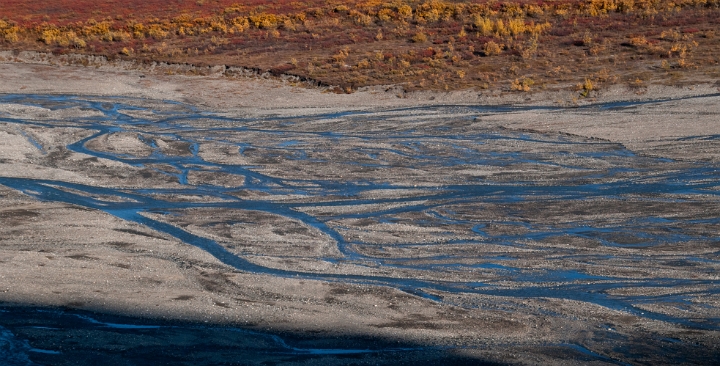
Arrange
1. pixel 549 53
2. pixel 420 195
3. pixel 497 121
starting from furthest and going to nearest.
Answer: pixel 549 53 → pixel 497 121 → pixel 420 195

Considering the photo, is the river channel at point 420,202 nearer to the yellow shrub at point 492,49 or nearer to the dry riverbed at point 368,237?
the dry riverbed at point 368,237

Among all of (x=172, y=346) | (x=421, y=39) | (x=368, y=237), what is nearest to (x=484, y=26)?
(x=421, y=39)

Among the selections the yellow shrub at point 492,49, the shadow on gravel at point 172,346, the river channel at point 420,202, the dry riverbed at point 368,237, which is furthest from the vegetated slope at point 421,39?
the shadow on gravel at point 172,346

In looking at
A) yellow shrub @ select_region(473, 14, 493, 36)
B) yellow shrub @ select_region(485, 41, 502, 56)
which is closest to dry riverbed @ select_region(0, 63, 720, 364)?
yellow shrub @ select_region(485, 41, 502, 56)

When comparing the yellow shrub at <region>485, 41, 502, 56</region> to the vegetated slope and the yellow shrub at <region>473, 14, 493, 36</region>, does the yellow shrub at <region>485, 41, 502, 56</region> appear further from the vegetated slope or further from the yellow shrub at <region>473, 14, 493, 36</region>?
the yellow shrub at <region>473, 14, 493, 36</region>

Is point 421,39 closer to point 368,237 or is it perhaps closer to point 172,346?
point 368,237

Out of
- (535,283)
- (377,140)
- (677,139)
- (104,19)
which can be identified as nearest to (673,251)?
(535,283)

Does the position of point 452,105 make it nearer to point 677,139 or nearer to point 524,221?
point 677,139
